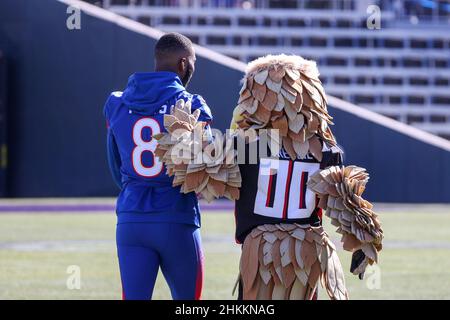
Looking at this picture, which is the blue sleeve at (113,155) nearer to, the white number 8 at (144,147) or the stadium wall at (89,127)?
the white number 8 at (144,147)

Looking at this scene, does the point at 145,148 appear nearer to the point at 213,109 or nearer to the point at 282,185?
the point at 282,185

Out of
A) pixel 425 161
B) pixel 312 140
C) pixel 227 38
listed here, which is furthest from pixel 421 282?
pixel 227 38

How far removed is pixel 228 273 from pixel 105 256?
2.35 meters

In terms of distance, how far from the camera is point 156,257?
16.7 ft

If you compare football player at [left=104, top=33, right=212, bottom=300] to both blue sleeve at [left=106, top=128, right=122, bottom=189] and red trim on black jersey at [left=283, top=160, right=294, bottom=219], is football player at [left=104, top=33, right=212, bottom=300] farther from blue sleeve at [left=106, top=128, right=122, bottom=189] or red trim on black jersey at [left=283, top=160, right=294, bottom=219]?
red trim on black jersey at [left=283, top=160, right=294, bottom=219]

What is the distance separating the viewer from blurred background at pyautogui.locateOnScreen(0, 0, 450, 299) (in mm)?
12242

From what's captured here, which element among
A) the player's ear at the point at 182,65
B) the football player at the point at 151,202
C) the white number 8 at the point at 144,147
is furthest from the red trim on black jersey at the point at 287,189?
the player's ear at the point at 182,65

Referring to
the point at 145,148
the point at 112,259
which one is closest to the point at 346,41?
the point at 112,259

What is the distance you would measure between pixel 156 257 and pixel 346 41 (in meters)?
39.6

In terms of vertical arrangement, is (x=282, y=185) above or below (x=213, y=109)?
above

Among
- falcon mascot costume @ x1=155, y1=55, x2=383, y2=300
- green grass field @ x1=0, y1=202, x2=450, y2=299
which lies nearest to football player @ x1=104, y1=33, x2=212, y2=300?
falcon mascot costume @ x1=155, y1=55, x2=383, y2=300

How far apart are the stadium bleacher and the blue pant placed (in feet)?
123

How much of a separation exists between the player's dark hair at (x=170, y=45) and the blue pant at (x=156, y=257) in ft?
3.26

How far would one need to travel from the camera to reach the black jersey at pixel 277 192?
4855mm
